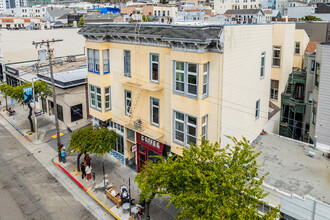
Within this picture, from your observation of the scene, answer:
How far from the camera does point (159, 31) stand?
18.6 meters

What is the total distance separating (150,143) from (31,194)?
30.9ft

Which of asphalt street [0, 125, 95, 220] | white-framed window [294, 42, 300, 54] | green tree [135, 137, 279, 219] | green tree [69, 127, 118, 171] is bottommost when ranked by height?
asphalt street [0, 125, 95, 220]

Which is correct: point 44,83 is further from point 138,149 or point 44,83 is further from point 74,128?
point 138,149

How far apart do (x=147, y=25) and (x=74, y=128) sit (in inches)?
686

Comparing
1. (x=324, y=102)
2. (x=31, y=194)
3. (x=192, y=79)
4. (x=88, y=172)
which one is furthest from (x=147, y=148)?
(x=324, y=102)

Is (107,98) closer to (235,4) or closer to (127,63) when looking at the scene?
(127,63)

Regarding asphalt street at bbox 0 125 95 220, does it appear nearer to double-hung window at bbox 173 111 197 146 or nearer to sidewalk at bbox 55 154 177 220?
sidewalk at bbox 55 154 177 220

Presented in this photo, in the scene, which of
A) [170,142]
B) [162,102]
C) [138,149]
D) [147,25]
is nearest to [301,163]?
[170,142]

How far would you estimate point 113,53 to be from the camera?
73.9 ft

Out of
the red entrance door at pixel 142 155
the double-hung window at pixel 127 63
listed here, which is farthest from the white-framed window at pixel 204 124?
the double-hung window at pixel 127 63

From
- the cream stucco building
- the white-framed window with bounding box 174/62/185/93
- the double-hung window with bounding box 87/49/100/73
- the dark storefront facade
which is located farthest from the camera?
the double-hung window with bounding box 87/49/100/73

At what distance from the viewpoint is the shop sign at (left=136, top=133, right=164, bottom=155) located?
2067 cm

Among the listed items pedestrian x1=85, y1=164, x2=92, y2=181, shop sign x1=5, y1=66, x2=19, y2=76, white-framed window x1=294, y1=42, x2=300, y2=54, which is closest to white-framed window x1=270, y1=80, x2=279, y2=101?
white-framed window x1=294, y1=42, x2=300, y2=54

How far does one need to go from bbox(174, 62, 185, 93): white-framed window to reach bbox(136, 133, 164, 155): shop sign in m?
4.81
